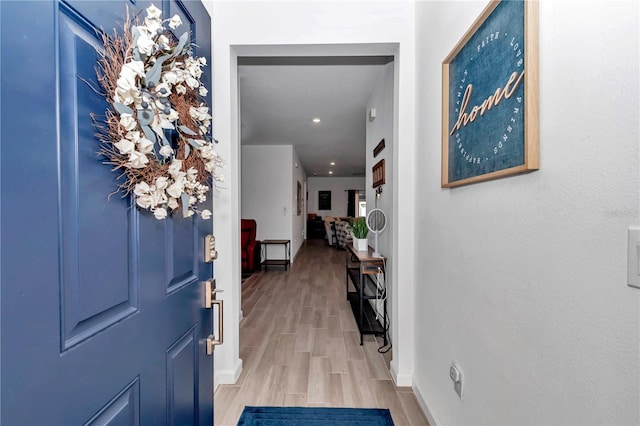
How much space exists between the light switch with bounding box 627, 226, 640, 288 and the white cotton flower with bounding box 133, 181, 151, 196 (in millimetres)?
1134

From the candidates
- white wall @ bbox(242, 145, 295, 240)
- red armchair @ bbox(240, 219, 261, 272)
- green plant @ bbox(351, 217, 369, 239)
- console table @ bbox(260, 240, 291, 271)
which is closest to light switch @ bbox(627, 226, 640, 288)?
green plant @ bbox(351, 217, 369, 239)

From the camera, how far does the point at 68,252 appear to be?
581mm

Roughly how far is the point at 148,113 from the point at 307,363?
2211mm

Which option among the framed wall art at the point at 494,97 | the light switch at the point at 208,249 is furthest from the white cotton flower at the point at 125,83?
the framed wall art at the point at 494,97

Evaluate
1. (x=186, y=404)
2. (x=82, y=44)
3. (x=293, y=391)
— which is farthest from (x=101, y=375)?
(x=293, y=391)

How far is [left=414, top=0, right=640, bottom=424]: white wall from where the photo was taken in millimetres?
634

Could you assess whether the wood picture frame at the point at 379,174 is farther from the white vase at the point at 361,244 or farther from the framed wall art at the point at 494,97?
the framed wall art at the point at 494,97

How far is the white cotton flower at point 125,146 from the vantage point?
2.19 feet

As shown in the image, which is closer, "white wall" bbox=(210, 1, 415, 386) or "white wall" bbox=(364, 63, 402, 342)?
"white wall" bbox=(210, 1, 415, 386)

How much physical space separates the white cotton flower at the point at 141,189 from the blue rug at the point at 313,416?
5.20ft

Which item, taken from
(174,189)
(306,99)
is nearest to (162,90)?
(174,189)

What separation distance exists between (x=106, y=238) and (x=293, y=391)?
1.78 m

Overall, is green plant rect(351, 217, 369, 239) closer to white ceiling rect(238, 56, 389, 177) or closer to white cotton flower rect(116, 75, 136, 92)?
white ceiling rect(238, 56, 389, 177)

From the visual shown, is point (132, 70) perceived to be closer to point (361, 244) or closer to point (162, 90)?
point (162, 90)
